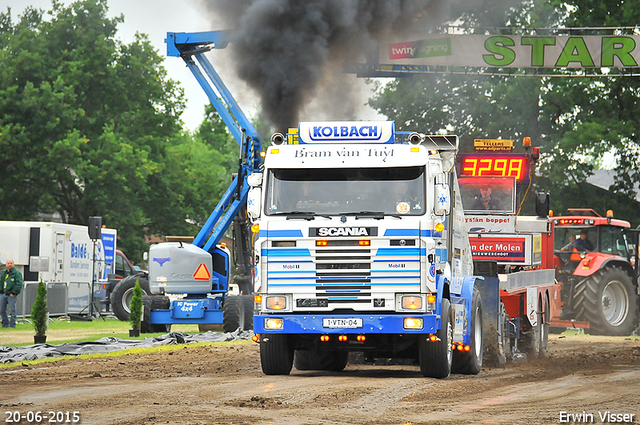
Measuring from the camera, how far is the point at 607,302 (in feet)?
80.9

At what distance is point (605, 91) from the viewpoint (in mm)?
40312

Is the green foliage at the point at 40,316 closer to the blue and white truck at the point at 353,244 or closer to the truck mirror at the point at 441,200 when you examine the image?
Answer: the blue and white truck at the point at 353,244

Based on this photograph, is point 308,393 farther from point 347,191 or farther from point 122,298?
point 122,298

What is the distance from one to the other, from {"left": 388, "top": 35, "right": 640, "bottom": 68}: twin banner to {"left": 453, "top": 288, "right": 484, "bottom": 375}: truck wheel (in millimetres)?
12825

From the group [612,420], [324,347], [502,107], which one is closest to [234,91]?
[324,347]

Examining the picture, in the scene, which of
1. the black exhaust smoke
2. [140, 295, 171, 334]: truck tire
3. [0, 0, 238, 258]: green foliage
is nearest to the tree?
[0, 0, 238, 258]: green foliage

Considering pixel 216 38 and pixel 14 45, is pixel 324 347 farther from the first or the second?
pixel 14 45

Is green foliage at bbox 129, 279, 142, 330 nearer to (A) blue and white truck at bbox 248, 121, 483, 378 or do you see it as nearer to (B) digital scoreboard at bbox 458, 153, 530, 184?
(B) digital scoreboard at bbox 458, 153, 530, 184

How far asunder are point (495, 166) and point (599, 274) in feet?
22.4

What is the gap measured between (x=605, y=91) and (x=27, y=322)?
25225 millimetres

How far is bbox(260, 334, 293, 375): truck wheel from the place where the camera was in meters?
13.5

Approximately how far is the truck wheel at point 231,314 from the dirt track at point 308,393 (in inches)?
238

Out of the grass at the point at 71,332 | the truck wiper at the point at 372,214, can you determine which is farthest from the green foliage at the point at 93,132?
the truck wiper at the point at 372,214

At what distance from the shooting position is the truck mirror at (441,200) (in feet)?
42.2
